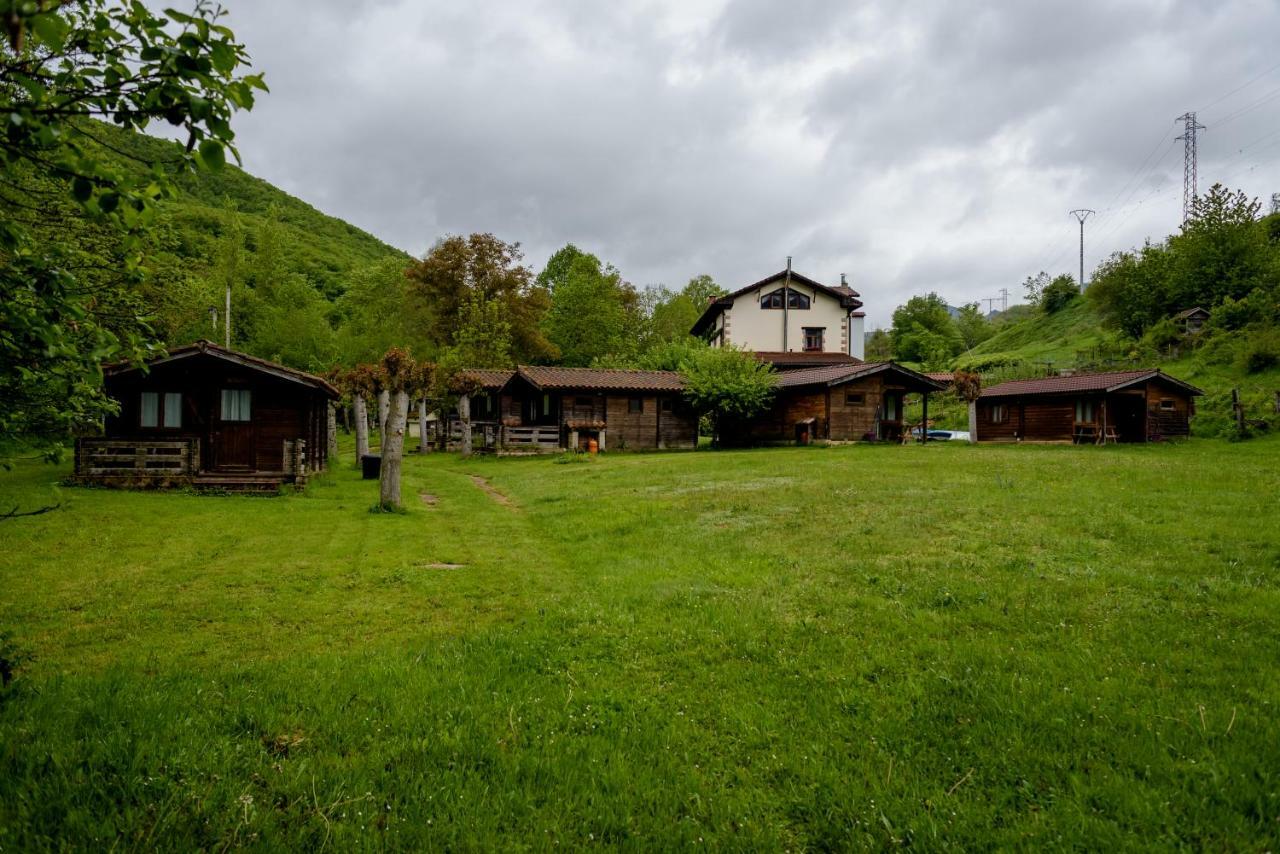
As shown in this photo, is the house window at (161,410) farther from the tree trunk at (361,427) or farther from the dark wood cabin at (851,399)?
the dark wood cabin at (851,399)

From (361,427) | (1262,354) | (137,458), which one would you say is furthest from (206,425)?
(1262,354)

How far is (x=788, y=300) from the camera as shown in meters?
47.5

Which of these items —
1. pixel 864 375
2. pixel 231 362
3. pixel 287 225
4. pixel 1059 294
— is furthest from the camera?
pixel 287 225

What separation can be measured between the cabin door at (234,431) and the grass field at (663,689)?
9.46m

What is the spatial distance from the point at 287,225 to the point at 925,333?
87.0m

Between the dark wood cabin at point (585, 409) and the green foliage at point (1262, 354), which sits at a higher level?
the green foliage at point (1262, 354)

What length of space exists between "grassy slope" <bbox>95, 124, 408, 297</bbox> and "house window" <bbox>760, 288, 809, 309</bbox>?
137 feet

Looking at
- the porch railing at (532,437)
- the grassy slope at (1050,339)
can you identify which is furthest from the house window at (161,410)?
the grassy slope at (1050,339)

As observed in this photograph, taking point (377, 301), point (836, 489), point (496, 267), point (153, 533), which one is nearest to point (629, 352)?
point (496, 267)

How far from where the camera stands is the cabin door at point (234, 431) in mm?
19344

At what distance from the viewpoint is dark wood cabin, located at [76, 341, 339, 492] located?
1752 centimetres

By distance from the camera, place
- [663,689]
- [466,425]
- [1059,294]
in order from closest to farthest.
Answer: [663,689] → [466,425] → [1059,294]

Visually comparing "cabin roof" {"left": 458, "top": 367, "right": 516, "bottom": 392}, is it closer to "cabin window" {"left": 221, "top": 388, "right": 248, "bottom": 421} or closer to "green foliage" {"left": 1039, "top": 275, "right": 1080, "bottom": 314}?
"cabin window" {"left": 221, "top": 388, "right": 248, "bottom": 421}

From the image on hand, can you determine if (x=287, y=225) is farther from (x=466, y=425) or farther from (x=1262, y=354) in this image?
(x=1262, y=354)
